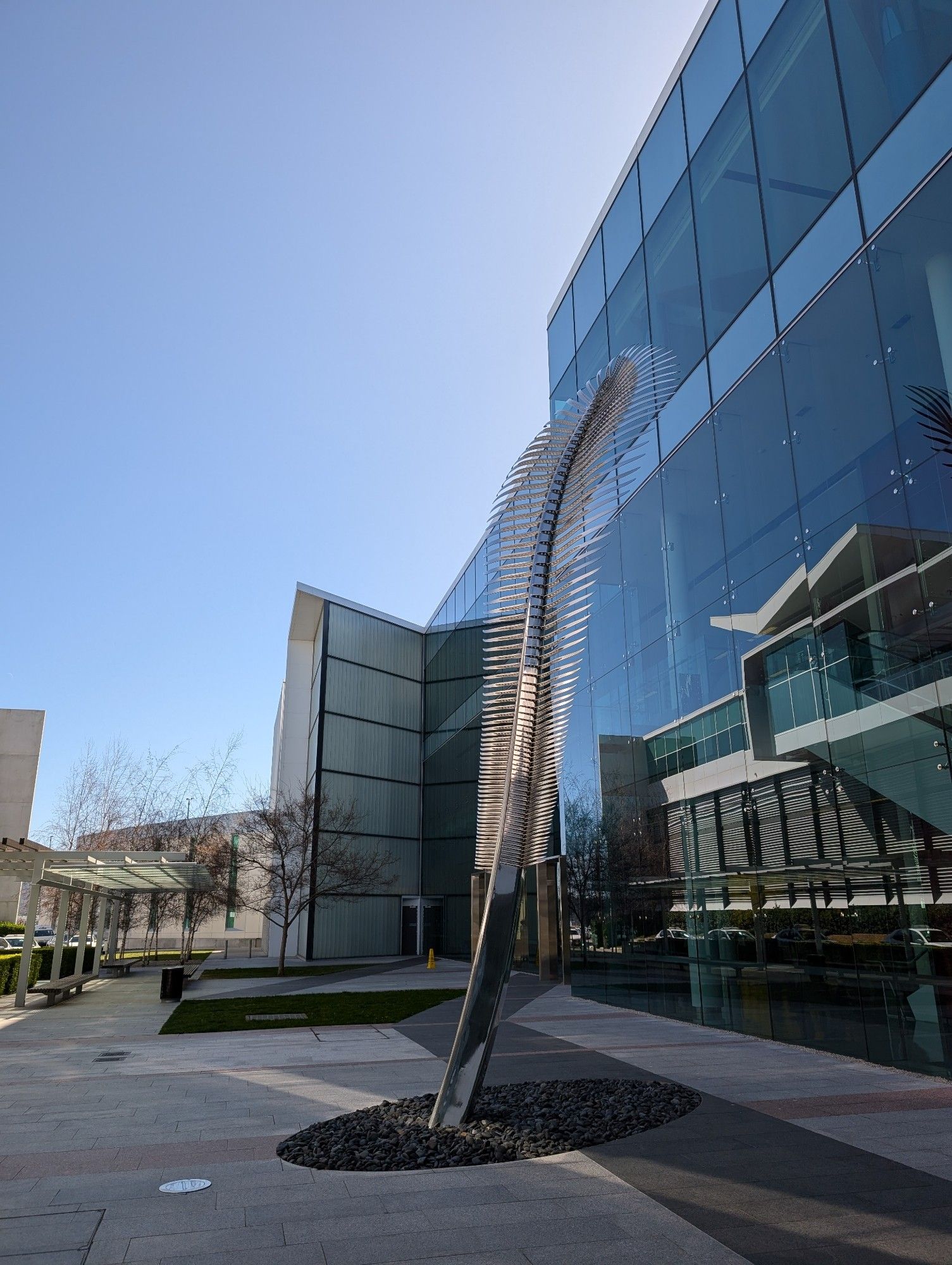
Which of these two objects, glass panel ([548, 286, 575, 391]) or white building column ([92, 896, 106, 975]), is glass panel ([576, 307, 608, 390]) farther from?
white building column ([92, 896, 106, 975])

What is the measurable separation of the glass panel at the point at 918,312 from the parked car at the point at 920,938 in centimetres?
440

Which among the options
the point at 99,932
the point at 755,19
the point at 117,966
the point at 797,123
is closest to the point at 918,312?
the point at 797,123

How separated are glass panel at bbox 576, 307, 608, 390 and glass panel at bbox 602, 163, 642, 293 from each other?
762 millimetres

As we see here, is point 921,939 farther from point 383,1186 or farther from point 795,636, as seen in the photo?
point 383,1186

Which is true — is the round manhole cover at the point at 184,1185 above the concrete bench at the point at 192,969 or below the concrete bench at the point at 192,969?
above

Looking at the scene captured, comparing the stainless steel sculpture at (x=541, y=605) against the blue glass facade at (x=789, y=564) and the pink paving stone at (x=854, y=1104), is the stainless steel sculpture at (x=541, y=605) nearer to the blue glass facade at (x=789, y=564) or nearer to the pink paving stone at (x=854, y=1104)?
the blue glass facade at (x=789, y=564)

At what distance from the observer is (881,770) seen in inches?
392

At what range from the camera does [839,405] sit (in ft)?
36.4

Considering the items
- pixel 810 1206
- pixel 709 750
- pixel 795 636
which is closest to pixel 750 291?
pixel 795 636

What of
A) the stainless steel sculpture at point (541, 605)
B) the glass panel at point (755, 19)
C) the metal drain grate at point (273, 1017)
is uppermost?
the glass panel at point (755, 19)

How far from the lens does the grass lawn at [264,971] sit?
2800 cm

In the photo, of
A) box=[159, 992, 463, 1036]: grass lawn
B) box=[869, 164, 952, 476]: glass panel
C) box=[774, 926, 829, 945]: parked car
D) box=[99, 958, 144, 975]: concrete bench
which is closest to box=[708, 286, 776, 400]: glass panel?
box=[869, 164, 952, 476]: glass panel

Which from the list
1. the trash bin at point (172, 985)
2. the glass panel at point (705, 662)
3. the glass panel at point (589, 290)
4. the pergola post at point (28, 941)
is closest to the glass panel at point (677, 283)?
the glass panel at point (589, 290)

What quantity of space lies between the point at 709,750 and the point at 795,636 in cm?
260
